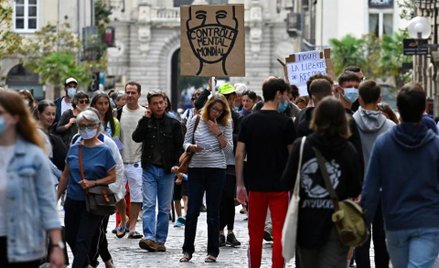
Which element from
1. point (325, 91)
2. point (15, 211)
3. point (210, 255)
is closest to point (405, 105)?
point (325, 91)

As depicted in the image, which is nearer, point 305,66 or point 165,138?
point 165,138

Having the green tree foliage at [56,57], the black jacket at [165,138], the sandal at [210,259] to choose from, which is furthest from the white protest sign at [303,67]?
the green tree foliage at [56,57]

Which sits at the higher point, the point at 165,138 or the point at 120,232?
the point at 165,138

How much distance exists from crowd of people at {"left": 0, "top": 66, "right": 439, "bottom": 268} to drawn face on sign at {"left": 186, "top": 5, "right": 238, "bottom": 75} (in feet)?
1.54

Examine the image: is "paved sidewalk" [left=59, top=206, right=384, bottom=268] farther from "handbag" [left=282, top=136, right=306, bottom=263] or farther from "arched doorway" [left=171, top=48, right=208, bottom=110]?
"arched doorway" [left=171, top=48, right=208, bottom=110]

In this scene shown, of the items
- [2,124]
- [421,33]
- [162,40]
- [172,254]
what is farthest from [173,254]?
[162,40]

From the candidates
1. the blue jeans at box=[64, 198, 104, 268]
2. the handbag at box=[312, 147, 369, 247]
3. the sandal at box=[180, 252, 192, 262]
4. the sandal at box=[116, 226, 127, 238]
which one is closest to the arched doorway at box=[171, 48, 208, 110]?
the sandal at box=[116, 226, 127, 238]

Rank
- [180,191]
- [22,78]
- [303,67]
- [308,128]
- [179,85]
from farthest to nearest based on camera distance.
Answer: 1. [179,85]
2. [22,78]
3. [180,191]
4. [303,67]
5. [308,128]

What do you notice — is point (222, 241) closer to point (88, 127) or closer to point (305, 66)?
point (305, 66)

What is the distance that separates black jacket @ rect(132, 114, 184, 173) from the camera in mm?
16875

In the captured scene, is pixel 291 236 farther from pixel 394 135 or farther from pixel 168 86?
pixel 168 86

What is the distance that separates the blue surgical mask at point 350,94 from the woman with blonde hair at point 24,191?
4.96 m

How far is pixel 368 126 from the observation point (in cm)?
1298

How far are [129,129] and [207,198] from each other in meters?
2.77
